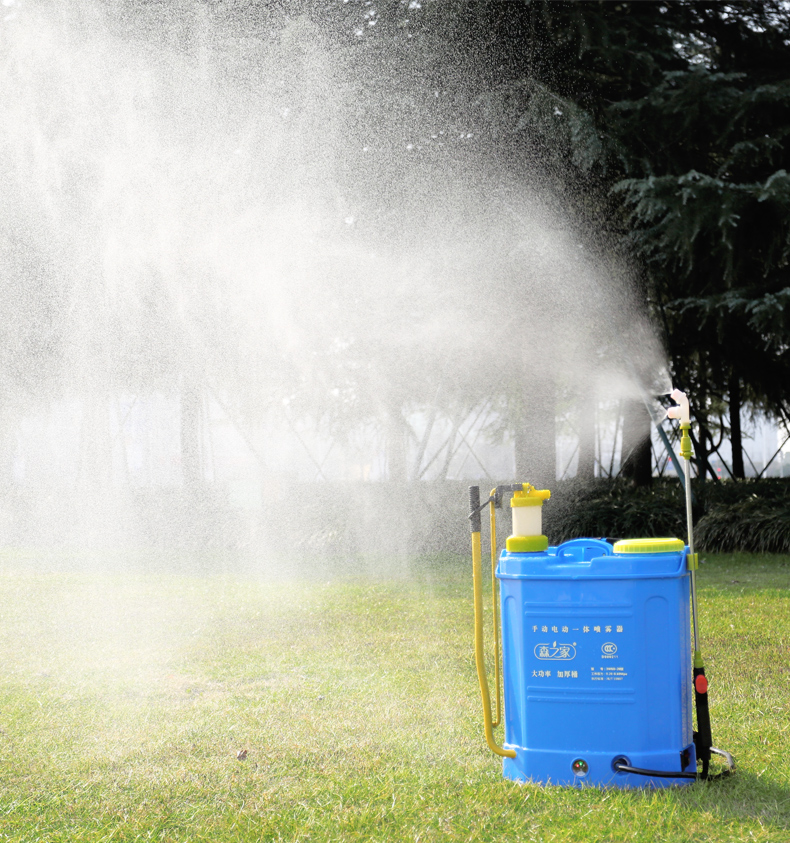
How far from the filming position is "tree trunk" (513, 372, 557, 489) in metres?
9.79

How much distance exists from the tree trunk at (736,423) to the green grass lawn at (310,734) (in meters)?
5.39

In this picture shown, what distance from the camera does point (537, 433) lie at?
987cm

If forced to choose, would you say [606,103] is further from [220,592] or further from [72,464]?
[72,464]

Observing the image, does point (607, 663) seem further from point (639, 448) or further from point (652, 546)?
point (639, 448)

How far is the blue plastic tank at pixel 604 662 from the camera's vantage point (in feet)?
8.36

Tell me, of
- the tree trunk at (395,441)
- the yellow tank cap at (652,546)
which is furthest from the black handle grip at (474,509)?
the tree trunk at (395,441)

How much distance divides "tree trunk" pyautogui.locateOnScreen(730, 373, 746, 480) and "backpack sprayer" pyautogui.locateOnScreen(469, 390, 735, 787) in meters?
7.99

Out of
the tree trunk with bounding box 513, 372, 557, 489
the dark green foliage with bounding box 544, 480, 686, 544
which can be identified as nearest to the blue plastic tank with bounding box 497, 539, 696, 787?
the dark green foliage with bounding box 544, 480, 686, 544

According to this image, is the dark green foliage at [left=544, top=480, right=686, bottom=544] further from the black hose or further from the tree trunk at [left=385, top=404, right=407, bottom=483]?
the black hose

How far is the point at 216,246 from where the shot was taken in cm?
977

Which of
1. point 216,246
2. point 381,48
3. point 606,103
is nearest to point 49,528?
point 216,246

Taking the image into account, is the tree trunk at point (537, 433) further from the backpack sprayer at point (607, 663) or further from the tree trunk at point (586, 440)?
the backpack sprayer at point (607, 663)

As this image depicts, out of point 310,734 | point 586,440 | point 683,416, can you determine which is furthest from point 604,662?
point 586,440

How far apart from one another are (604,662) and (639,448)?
8.32m
